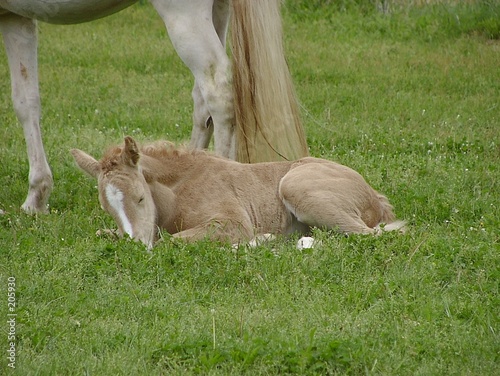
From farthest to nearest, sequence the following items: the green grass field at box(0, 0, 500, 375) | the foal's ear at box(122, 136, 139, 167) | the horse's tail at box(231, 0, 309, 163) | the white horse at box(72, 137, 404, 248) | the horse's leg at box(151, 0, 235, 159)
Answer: the horse's tail at box(231, 0, 309, 163) < the horse's leg at box(151, 0, 235, 159) < the white horse at box(72, 137, 404, 248) < the foal's ear at box(122, 136, 139, 167) < the green grass field at box(0, 0, 500, 375)

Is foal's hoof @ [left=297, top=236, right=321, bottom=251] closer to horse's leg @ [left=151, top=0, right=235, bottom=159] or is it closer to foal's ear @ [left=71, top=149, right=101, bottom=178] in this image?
horse's leg @ [left=151, top=0, right=235, bottom=159]

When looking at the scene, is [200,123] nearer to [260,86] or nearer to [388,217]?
[260,86]

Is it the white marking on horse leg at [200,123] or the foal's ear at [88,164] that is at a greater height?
the foal's ear at [88,164]

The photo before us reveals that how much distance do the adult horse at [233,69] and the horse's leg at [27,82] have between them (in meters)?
0.01

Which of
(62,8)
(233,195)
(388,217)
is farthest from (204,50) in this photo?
(388,217)

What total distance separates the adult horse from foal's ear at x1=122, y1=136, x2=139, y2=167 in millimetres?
1067

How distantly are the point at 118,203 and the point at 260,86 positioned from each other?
1.75 meters

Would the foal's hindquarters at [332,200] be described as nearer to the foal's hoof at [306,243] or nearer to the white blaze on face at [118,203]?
the foal's hoof at [306,243]

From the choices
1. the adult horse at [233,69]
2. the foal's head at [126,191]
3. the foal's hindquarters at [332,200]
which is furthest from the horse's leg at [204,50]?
the foal's head at [126,191]

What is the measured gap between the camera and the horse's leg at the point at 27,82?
766cm

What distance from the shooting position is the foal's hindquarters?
6535 millimetres

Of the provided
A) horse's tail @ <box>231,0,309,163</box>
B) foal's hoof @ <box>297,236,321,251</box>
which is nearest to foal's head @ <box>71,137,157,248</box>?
foal's hoof @ <box>297,236,321,251</box>

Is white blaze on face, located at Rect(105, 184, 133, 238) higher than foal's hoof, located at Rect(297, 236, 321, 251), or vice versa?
white blaze on face, located at Rect(105, 184, 133, 238)

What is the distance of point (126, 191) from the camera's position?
601 cm
